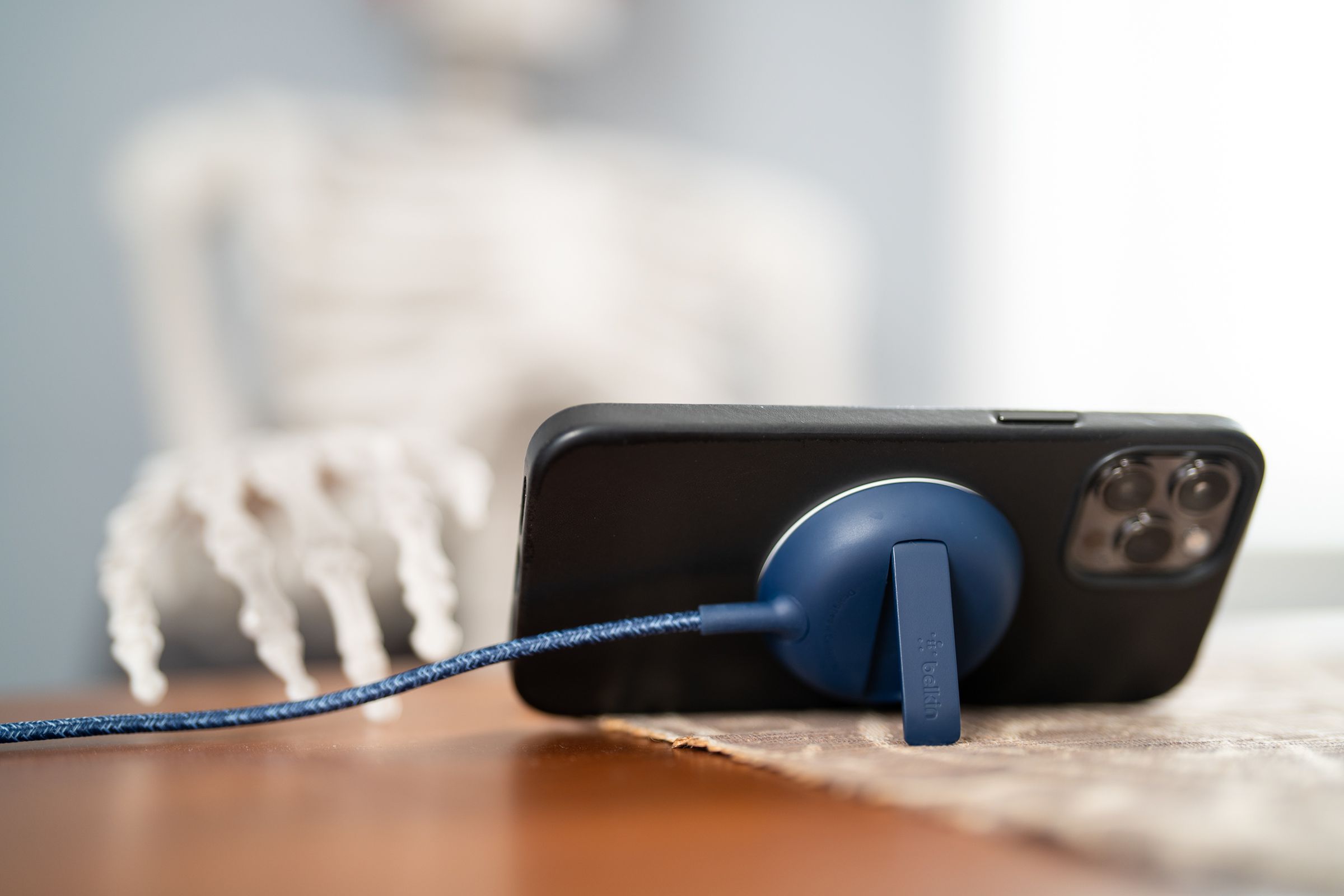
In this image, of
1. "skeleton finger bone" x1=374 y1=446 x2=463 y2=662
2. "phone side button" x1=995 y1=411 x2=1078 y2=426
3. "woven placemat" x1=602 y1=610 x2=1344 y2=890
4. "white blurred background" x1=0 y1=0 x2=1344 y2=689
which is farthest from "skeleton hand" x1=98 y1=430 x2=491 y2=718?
"white blurred background" x1=0 y1=0 x2=1344 y2=689

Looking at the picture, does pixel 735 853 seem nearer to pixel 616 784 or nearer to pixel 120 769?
pixel 616 784

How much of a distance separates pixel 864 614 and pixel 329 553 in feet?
0.78

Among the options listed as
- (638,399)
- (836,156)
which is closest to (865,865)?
(638,399)

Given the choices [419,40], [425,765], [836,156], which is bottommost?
[425,765]

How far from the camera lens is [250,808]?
222 mm

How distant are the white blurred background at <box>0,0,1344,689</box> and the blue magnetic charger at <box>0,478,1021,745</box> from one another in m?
1.03

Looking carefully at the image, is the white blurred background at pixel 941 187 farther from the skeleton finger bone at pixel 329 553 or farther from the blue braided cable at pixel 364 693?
the blue braided cable at pixel 364 693

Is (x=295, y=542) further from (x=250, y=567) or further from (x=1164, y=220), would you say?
(x=1164, y=220)

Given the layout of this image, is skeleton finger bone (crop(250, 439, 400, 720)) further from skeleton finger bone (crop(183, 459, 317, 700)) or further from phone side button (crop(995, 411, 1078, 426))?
phone side button (crop(995, 411, 1078, 426))

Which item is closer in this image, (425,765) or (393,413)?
(425,765)

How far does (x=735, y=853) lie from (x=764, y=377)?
44.2 inches

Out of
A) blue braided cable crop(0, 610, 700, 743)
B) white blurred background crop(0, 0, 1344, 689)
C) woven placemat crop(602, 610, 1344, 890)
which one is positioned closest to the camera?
woven placemat crop(602, 610, 1344, 890)

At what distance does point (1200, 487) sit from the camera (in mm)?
306

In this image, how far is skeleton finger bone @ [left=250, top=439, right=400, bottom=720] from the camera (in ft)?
1.15
